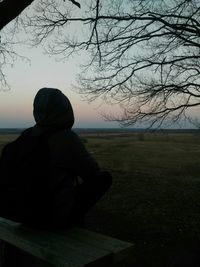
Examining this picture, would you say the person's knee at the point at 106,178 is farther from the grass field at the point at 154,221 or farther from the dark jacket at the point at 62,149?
the grass field at the point at 154,221

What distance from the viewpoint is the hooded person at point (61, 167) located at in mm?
3041

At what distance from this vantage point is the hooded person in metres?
3.04

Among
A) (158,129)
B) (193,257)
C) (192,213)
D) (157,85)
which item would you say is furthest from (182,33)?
(193,257)

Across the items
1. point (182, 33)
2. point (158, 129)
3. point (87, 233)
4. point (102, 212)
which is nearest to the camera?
point (87, 233)

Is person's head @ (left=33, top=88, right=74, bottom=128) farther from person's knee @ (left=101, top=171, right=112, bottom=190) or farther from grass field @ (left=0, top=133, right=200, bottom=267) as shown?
grass field @ (left=0, top=133, right=200, bottom=267)

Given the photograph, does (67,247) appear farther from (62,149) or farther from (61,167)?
(62,149)

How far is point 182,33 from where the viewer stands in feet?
33.1

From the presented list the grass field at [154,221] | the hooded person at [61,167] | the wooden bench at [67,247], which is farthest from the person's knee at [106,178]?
the grass field at [154,221]

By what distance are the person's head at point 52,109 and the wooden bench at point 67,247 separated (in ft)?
2.80

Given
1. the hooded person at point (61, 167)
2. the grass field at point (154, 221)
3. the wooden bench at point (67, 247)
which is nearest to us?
the wooden bench at point (67, 247)

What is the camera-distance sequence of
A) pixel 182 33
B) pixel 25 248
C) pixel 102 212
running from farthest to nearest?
pixel 182 33
pixel 102 212
pixel 25 248

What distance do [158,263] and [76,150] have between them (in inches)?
110

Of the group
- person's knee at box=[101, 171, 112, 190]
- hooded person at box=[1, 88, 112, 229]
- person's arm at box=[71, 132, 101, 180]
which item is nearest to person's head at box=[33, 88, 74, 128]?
hooded person at box=[1, 88, 112, 229]

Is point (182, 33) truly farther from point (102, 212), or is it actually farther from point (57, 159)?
point (57, 159)
